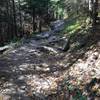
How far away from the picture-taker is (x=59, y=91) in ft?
28.5

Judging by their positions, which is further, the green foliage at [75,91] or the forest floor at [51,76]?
the forest floor at [51,76]

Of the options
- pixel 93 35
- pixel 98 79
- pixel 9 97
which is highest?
pixel 93 35

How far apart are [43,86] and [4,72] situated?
2.58 meters

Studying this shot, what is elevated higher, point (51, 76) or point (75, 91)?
point (75, 91)

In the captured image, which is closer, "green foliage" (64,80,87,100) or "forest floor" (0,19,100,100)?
"green foliage" (64,80,87,100)

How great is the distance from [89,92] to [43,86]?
2312 millimetres

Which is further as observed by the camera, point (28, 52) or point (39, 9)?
point (39, 9)

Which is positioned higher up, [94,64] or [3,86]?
[94,64]

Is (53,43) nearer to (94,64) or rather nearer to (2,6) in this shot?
(94,64)

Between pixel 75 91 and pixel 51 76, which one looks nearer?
pixel 75 91

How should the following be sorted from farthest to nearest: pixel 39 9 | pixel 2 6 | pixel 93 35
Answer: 1. pixel 39 9
2. pixel 2 6
3. pixel 93 35

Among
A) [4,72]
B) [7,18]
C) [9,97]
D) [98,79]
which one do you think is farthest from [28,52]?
[7,18]

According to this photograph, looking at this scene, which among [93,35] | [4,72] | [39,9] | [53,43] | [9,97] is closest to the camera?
[9,97]

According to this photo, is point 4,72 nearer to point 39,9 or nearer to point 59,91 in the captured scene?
point 59,91
